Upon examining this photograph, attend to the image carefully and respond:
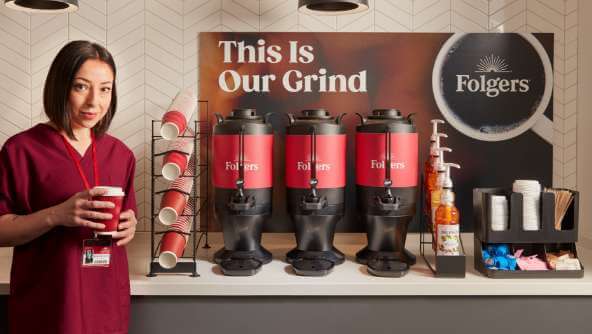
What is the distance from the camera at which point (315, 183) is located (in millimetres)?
2047

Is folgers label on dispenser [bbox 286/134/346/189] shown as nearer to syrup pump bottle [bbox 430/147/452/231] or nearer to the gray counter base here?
syrup pump bottle [bbox 430/147/452/231]

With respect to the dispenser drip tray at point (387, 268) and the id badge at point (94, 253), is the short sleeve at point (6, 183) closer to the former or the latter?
the id badge at point (94, 253)

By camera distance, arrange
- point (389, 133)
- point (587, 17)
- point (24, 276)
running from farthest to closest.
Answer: point (587, 17) → point (389, 133) → point (24, 276)

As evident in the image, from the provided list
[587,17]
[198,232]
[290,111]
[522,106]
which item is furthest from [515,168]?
A: [198,232]

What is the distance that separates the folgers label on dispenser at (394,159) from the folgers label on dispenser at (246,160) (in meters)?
0.37

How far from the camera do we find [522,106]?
99.1 inches

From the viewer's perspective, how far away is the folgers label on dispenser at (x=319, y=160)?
206 centimetres

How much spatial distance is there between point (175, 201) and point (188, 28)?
90 centimetres

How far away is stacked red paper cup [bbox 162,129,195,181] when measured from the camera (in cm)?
188

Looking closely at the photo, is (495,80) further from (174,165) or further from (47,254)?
(47,254)

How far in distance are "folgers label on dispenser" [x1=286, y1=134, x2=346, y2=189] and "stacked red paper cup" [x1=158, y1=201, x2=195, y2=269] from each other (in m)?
0.41

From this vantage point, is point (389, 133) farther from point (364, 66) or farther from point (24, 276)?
point (24, 276)

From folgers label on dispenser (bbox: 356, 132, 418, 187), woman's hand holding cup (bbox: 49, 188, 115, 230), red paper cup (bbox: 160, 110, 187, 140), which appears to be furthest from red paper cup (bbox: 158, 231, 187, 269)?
folgers label on dispenser (bbox: 356, 132, 418, 187)

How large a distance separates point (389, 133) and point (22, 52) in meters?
1.62
